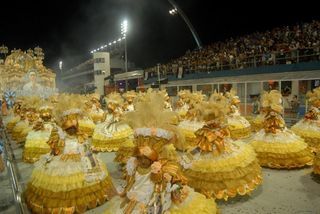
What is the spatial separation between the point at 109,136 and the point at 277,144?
546 centimetres

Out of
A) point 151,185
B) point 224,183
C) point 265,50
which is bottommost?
point 224,183

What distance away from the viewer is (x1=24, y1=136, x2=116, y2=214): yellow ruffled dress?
5.53 meters

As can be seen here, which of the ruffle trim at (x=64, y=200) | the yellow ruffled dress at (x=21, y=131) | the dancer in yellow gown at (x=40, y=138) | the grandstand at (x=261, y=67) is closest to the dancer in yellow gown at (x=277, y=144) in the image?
the ruffle trim at (x=64, y=200)

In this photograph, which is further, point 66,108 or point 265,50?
point 265,50

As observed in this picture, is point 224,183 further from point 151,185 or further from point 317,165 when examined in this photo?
point 317,165

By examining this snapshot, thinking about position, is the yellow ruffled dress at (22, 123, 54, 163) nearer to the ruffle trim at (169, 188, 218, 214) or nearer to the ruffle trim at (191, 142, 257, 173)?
the ruffle trim at (191, 142, 257, 173)

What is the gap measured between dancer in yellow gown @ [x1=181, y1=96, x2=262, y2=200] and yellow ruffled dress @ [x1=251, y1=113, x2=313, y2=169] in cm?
168

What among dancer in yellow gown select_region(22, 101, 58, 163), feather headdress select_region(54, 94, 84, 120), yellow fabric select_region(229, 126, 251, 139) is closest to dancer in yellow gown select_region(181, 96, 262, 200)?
feather headdress select_region(54, 94, 84, 120)

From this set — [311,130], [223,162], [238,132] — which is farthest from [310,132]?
[223,162]

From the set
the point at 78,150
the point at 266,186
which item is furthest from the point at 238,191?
the point at 78,150

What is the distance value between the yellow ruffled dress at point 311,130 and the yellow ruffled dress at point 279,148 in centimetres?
125

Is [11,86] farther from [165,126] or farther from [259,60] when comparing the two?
[165,126]

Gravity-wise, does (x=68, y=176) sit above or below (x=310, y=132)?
below

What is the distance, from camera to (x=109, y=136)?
35.0 ft
